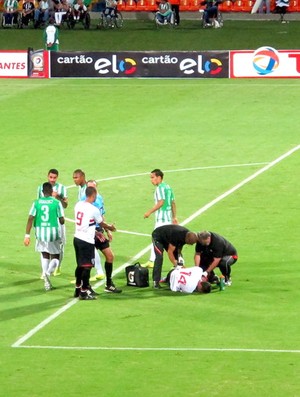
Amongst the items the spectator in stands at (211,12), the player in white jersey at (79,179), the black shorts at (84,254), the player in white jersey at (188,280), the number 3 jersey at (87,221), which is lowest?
the player in white jersey at (188,280)

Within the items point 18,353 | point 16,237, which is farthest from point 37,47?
point 18,353

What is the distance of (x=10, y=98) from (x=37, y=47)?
12615 mm

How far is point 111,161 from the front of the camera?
38.1 meters

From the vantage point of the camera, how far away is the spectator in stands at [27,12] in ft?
214

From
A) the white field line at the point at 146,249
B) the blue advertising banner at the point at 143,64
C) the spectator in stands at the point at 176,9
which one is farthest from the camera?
the spectator in stands at the point at 176,9

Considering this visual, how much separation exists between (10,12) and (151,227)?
126 ft

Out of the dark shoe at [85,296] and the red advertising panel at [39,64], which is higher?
the red advertising panel at [39,64]

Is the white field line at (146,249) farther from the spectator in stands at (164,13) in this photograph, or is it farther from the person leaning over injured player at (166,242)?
the spectator in stands at (164,13)

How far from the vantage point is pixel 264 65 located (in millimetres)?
51812

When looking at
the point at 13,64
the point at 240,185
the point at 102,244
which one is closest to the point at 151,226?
the point at 240,185

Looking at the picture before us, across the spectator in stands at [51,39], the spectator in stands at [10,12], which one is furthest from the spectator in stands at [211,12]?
the spectator in stands at [51,39]

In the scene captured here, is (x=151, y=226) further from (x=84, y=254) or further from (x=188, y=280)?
(x=84, y=254)

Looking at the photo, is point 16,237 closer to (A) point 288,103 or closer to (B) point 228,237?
(B) point 228,237

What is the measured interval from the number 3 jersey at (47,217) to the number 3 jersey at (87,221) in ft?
3.11
